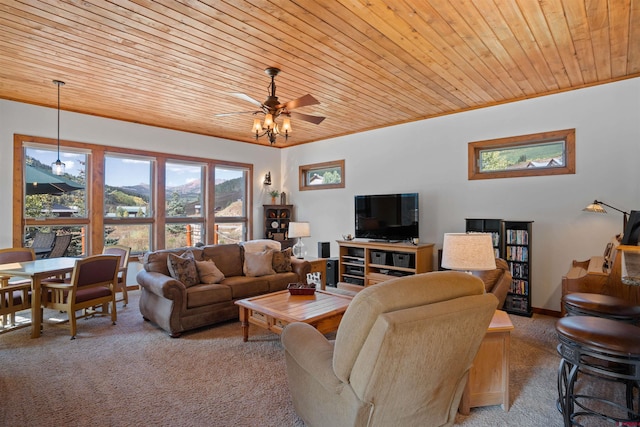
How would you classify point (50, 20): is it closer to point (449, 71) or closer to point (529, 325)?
point (449, 71)

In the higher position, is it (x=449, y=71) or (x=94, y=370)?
(x=449, y=71)

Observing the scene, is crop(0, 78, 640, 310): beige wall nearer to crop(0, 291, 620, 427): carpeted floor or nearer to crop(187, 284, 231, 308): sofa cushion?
crop(0, 291, 620, 427): carpeted floor

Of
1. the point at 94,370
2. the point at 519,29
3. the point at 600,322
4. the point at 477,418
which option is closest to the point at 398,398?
the point at 477,418

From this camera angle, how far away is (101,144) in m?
5.32

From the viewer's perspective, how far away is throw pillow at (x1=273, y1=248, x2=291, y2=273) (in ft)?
15.8

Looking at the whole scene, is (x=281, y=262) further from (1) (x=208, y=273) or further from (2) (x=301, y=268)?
(1) (x=208, y=273)

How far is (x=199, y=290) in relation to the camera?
3.80m

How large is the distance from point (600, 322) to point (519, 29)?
236 cm

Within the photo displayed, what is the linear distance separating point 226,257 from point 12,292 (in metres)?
2.28

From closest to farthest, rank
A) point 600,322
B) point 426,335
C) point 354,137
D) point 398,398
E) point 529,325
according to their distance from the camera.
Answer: point 426,335 → point 398,398 → point 600,322 → point 529,325 → point 354,137

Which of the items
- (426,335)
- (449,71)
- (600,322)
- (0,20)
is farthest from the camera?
(449,71)

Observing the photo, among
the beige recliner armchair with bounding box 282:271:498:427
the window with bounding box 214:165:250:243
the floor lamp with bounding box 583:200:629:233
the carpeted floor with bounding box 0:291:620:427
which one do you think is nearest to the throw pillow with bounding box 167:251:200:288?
the carpeted floor with bounding box 0:291:620:427

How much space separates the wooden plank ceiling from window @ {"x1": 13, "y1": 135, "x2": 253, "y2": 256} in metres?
0.89

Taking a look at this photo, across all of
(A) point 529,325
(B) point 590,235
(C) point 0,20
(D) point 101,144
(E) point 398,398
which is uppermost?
(C) point 0,20
